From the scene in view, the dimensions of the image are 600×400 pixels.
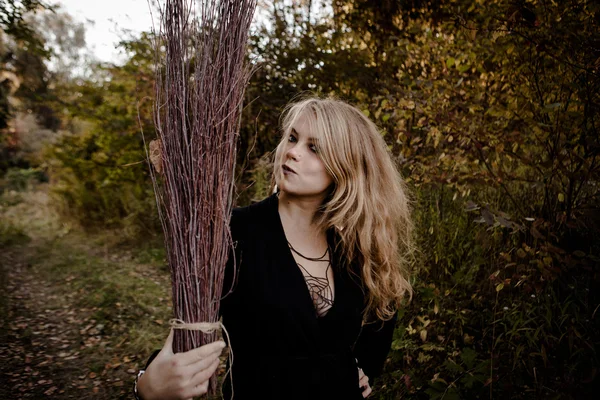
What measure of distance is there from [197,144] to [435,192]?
267cm

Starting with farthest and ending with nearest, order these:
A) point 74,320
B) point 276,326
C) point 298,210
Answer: point 74,320, point 298,210, point 276,326

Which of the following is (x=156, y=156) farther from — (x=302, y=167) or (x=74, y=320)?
(x=74, y=320)

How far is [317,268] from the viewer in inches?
69.2

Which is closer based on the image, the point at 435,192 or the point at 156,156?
the point at 156,156

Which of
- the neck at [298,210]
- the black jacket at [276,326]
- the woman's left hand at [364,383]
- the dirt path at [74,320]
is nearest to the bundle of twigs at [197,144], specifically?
the black jacket at [276,326]

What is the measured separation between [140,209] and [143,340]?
153 inches

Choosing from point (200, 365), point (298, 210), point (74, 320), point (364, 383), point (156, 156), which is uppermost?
point (156, 156)

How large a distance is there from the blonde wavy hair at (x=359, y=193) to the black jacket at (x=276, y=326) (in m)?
0.28

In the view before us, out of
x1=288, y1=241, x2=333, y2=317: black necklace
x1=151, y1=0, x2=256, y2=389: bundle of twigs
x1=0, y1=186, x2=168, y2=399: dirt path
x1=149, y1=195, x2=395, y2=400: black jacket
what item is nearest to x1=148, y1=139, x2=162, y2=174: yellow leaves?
x1=151, y1=0, x2=256, y2=389: bundle of twigs

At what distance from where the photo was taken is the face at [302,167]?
1.67 metres

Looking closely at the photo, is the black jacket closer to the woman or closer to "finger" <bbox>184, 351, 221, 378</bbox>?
the woman

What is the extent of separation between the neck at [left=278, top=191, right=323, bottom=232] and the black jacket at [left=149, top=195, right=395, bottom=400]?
0.42 feet

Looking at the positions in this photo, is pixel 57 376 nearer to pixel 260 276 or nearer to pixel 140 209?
pixel 260 276

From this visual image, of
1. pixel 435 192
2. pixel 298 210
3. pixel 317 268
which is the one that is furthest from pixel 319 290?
pixel 435 192
